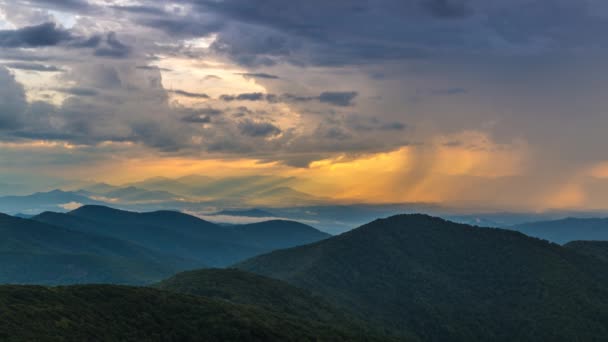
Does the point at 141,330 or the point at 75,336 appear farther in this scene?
the point at 141,330

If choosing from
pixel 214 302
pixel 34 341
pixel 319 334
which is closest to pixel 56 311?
pixel 34 341

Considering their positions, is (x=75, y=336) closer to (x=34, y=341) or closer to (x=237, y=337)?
(x=34, y=341)

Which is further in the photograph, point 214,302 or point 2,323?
point 214,302

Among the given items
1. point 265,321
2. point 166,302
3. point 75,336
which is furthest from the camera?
point 265,321

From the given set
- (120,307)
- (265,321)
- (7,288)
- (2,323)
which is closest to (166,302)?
(120,307)

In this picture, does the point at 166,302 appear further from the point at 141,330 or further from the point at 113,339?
the point at 113,339

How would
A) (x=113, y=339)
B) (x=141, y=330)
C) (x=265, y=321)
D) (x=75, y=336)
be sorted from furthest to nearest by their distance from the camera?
(x=265, y=321) < (x=141, y=330) < (x=113, y=339) < (x=75, y=336)

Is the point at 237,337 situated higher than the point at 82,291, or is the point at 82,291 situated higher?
the point at 82,291
